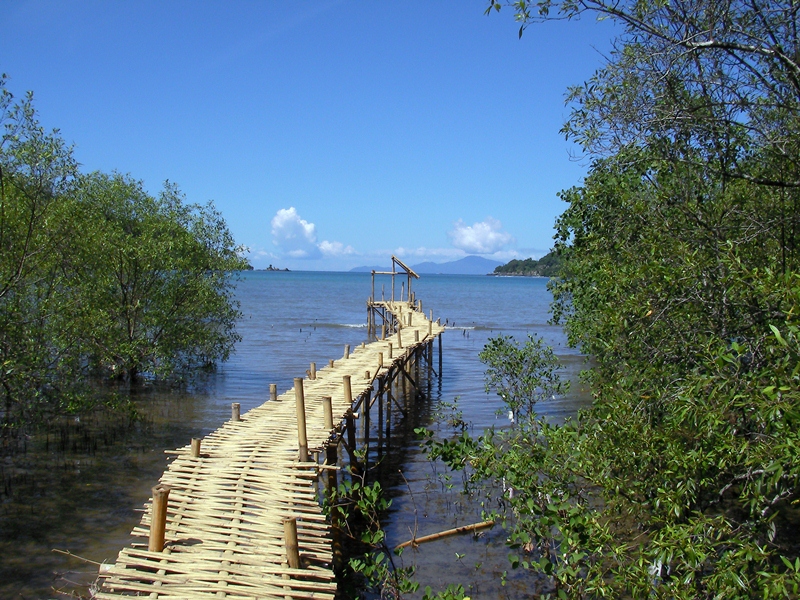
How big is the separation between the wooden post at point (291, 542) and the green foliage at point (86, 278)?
6.57 metres

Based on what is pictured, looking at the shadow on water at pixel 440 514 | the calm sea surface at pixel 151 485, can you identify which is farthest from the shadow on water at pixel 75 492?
the shadow on water at pixel 440 514

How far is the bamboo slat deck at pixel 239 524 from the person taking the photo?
6.79 meters

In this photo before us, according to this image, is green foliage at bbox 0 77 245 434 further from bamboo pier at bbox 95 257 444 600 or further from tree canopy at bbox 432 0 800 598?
tree canopy at bbox 432 0 800 598

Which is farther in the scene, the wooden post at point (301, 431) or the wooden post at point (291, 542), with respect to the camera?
the wooden post at point (301, 431)

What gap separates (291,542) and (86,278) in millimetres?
13740

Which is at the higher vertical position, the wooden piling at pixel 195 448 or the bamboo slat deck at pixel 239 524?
the wooden piling at pixel 195 448

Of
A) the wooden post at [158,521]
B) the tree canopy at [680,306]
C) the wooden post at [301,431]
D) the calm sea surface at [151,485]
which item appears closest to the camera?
the tree canopy at [680,306]

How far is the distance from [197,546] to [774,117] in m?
7.78

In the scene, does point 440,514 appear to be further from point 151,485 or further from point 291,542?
point 151,485

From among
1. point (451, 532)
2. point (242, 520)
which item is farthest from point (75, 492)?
point (451, 532)

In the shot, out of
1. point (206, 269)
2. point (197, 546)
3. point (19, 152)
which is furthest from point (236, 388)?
point (197, 546)

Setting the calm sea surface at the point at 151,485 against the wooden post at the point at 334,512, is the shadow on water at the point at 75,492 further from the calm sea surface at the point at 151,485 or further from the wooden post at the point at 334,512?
the wooden post at the point at 334,512

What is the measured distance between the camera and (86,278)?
18188mm

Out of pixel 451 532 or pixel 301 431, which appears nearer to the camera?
pixel 301 431
